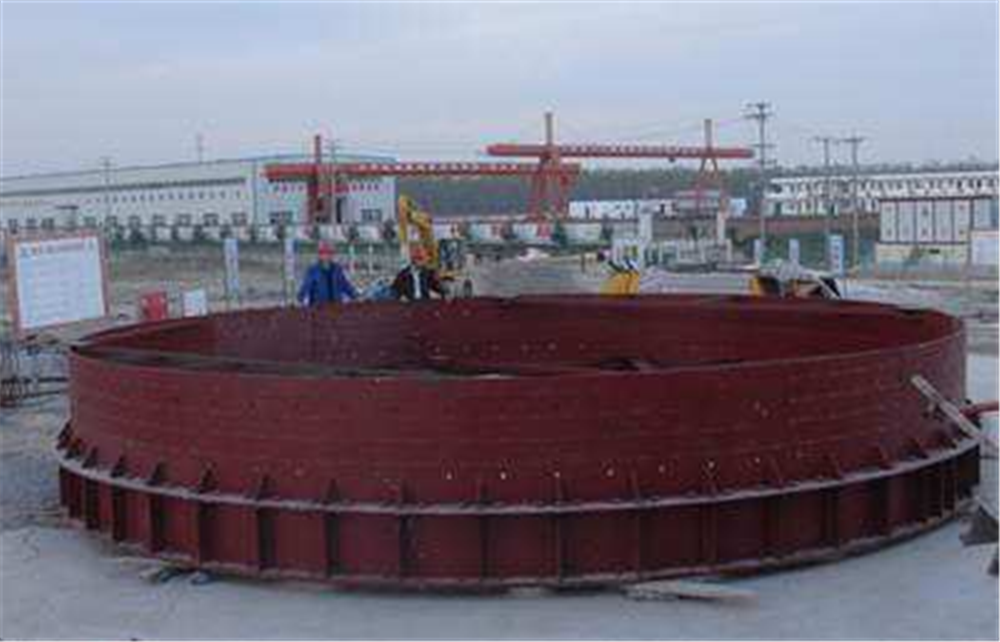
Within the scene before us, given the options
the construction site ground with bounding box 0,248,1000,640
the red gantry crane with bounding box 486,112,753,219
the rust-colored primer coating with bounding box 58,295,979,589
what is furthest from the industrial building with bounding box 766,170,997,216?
the construction site ground with bounding box 0,248,1000,640

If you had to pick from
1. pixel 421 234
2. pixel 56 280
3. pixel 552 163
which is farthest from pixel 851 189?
pixel 56 280

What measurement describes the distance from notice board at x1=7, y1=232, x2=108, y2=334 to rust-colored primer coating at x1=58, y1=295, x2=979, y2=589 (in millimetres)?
8841

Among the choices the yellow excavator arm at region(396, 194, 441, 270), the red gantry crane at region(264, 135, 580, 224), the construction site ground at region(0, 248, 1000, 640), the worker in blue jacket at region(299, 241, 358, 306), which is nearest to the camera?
the construction site ground at region(0, 248, 1000, 640)

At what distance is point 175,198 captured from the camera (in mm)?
122438

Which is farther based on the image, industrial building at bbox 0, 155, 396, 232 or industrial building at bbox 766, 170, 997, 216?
industrial building at bbox 0, 155, 396, 232

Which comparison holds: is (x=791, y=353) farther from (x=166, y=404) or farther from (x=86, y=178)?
(x=86, y=178)

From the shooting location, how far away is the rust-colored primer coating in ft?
30.9

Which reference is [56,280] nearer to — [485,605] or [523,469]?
[523,469]

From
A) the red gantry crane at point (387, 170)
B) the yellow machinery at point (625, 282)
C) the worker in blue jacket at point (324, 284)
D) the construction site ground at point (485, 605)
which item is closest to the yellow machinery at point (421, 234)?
the yellow machinery at point (625, 282)

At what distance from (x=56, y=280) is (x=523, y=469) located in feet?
41.1

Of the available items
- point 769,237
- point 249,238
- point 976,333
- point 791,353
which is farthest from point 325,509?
point 249,238

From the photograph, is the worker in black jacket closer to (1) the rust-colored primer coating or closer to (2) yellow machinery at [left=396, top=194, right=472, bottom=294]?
(2) yellow machinery at [left=396, top=194, right=472, bottom=294]

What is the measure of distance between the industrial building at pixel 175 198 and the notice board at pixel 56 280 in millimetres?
79347

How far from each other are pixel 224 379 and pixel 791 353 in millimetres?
7230
